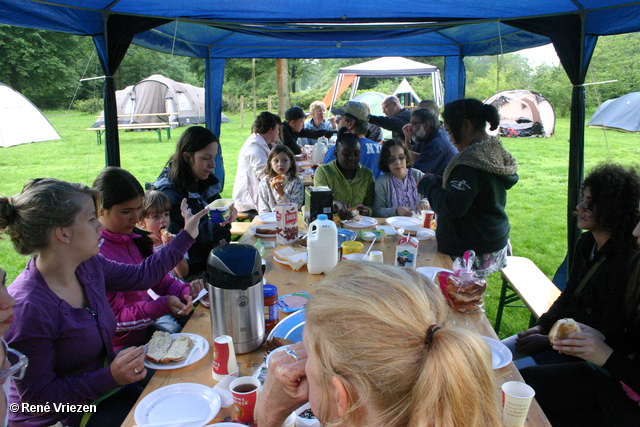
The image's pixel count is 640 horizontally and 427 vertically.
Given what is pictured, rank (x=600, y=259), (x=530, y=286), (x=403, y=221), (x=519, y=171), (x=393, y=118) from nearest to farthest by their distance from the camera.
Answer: (x=600, y=259) → (x=530, y=286) → (x=403, y=221) → (x=393, y=118) → (x=519, y=171)

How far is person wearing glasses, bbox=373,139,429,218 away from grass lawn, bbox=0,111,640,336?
133cm

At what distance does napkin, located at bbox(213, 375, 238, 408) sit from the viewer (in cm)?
132

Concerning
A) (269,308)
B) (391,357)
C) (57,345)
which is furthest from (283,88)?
(391,357)

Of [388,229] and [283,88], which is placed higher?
[283,88]

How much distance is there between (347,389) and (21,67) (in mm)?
19761

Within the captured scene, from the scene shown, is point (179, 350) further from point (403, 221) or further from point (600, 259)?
point (403, 221)

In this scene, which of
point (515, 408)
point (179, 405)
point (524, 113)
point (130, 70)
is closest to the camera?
point (515, 408)

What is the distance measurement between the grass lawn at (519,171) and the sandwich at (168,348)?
303 centimetres

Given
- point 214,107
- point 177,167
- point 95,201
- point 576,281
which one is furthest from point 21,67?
point 576,281

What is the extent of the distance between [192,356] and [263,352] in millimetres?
258

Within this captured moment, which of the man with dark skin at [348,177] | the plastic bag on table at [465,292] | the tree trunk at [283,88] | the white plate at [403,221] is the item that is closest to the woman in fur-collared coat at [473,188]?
the white plate at [403,221]

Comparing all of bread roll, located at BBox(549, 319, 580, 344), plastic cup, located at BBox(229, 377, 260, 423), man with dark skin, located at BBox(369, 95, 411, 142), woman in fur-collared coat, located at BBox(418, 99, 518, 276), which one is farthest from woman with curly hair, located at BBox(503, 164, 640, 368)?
man with dark skin, located at BBox(369, 95, 411, 142)

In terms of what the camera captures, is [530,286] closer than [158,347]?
No

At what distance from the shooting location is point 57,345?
5.31ft
